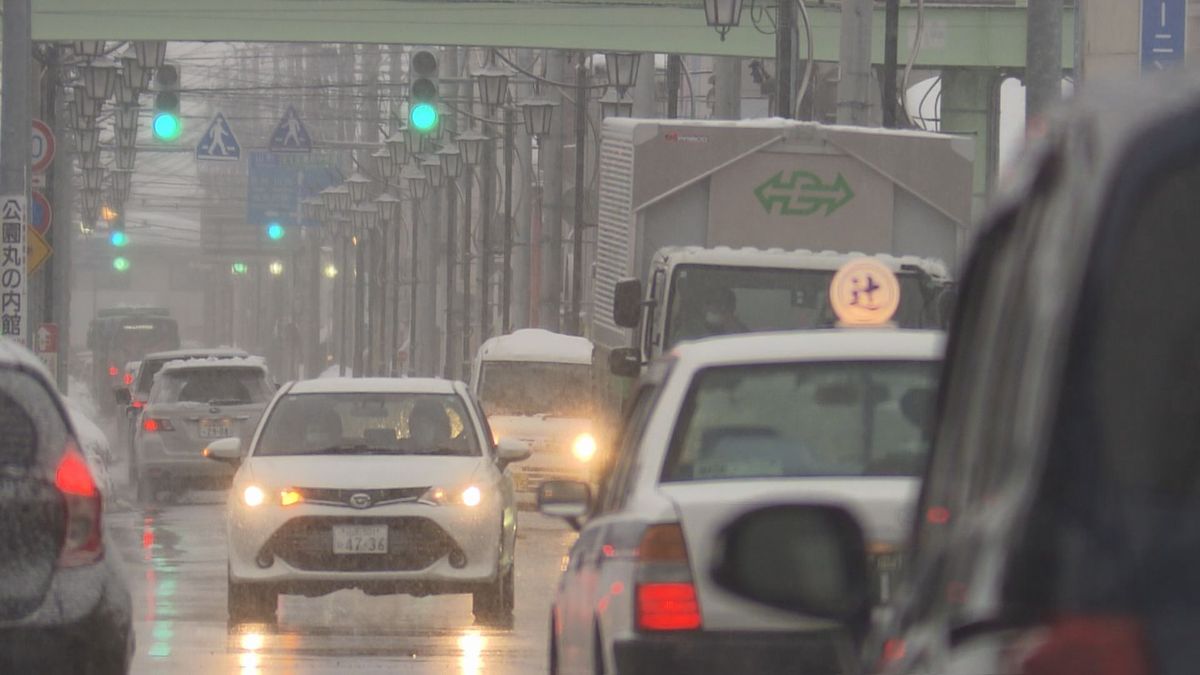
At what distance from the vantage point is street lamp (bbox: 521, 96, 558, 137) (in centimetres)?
4116

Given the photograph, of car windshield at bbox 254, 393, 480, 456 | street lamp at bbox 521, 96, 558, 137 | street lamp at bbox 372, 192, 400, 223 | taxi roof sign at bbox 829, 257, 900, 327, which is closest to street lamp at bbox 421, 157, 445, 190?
street lamp at bbox 372, 192, 400, 223

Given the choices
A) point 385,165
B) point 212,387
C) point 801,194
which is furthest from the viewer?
point 385,165

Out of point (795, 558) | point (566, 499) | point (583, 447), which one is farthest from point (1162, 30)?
point (795, 558)

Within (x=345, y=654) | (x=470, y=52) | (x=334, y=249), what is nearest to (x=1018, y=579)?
(x=345, y=654)

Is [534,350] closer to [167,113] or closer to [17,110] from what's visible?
[17,110]

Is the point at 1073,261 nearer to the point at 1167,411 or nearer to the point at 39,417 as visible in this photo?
the point at 1167,411

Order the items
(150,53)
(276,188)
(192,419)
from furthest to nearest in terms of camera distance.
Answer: (276,188)
(150,53)
(192,419)

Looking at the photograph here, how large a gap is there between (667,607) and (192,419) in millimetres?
21549

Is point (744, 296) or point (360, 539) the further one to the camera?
point (744, 296)

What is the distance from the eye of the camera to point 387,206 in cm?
7406

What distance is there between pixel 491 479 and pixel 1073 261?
41.4 feet

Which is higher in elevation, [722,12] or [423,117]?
[722,12]

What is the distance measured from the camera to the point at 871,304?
1655 cm

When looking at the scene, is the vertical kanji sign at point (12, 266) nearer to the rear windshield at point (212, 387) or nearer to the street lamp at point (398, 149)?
the rear windshield at point (212, 387)
